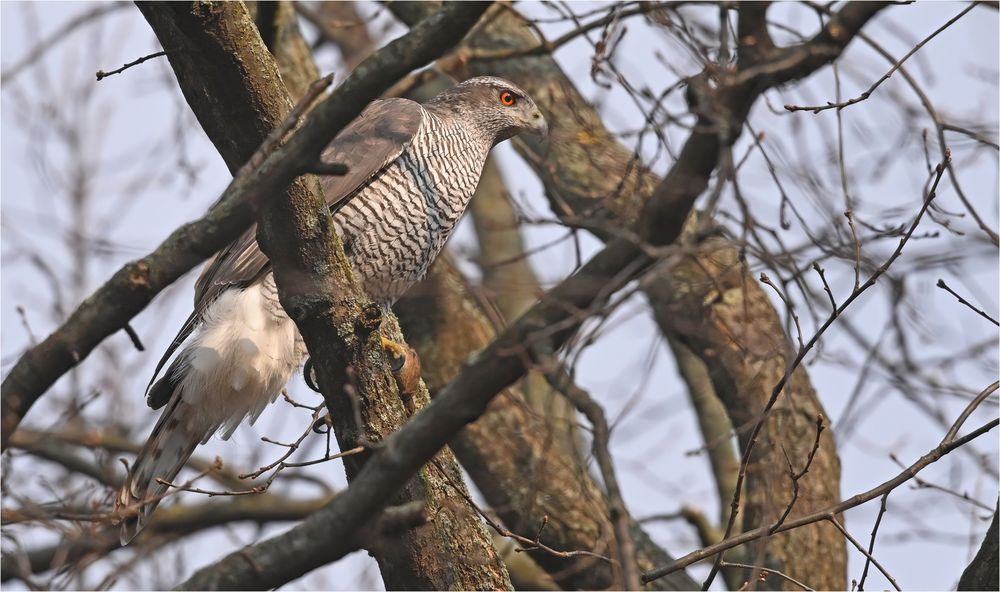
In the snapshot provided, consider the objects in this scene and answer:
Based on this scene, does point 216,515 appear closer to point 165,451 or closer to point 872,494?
point 165,451

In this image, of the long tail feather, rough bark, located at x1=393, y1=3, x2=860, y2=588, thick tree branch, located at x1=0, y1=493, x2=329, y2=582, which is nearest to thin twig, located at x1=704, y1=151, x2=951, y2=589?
rough bark, located at x1=393, y1=3, x2=860, y2=588

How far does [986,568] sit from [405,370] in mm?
1860

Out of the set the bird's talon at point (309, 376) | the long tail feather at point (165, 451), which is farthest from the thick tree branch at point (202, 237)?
the long tail feather at point (165, 451)

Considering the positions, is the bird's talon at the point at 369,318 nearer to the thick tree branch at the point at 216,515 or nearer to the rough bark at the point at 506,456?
the rough bark at the point at 506,456

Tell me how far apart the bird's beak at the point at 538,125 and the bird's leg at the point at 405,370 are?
1531mm

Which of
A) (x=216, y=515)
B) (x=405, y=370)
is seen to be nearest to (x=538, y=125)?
(x=405, y=370)

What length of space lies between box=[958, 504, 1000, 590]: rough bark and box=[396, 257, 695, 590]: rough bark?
164 centimetres

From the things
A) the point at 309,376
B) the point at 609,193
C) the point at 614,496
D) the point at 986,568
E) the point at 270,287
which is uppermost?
the point at 609,193

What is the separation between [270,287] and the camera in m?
3.88

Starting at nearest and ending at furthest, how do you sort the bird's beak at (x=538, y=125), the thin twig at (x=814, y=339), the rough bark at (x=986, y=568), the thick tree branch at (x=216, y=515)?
the thin twig at (x=814, y=339)
the rough bark at (x=986, y=568)
the bird's beak at (x=538, y=125)
the thick tree branch at (x=216, y=515)

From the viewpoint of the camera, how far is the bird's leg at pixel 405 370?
3.63m

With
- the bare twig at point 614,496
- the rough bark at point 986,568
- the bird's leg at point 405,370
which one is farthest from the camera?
the bird's leg at point 405,370

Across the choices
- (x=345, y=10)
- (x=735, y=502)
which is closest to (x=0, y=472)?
(x=735, y=502)

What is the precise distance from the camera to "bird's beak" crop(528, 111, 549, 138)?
16.1ft
